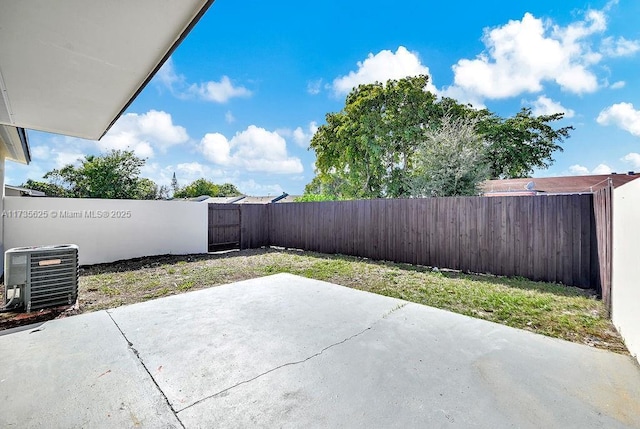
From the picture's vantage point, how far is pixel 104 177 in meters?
17.4

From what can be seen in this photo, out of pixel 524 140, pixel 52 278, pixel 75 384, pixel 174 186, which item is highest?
pixel 174 186

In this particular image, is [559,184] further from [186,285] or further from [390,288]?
[186,285]

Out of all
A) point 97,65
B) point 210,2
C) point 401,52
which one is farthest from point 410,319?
point 401,52

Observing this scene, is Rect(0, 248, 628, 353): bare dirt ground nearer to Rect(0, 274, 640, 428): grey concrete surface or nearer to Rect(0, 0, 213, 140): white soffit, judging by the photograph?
Rect(0, 274, 640, 428): grey concrete surface

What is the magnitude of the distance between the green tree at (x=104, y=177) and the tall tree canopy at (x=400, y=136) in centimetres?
1288

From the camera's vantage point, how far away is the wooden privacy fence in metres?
4.30

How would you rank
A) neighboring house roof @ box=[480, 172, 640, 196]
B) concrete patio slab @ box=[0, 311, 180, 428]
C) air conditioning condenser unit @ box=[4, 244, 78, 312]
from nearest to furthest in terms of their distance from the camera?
concrete patio slab @ box=[0, 311, 180, 428]
air conditioning condenser unit @ box=[4, 244, 78, 312]
neighboring house roof @ box=[480, 172, 640, 196]

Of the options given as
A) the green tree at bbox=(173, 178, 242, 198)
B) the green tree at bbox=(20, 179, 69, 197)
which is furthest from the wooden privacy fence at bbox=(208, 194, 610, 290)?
the green tree at bbox=(173, 178, 242, 198)

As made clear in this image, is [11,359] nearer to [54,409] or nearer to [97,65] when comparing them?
[54,409]

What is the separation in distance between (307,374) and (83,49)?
2892mm

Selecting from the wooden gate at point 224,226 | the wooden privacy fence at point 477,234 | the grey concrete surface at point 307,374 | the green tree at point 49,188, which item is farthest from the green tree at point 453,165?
the green tree at point 49,188

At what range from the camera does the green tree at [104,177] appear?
687 inches

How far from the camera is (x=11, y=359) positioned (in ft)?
7.09

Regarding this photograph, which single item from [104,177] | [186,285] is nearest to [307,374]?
[186,285]
